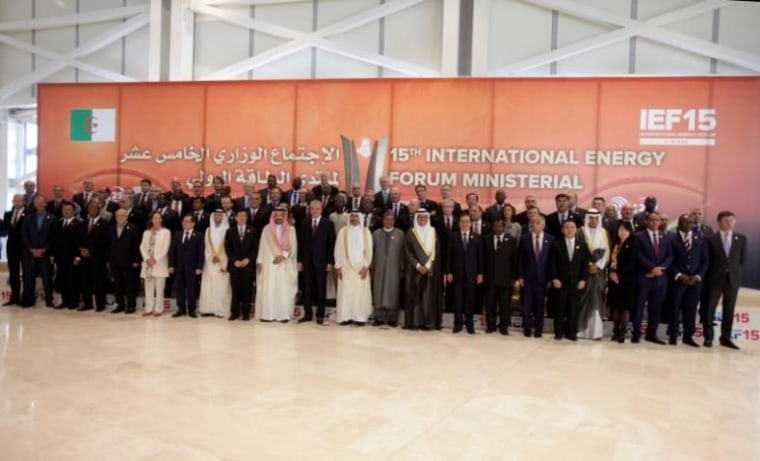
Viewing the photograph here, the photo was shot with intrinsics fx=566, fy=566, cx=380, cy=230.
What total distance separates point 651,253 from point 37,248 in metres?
7.83

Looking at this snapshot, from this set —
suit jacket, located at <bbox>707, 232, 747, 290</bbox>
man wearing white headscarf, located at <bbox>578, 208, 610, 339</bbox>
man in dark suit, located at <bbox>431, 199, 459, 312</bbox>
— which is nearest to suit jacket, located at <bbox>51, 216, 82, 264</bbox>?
man in dark suit, located at <bbox>431, 199, 459, 312</bbox>

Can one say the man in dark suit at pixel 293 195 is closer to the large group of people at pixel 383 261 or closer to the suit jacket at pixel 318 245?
the large group of people at pixel 383 261

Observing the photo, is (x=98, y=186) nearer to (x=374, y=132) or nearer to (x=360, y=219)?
(x=374, y=132)

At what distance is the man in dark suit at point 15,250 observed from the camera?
7906 millimetres

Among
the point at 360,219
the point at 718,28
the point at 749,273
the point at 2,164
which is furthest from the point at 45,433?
the point at 2,164

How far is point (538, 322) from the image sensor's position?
21.7 ft

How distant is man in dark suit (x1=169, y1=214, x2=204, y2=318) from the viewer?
732 centimetres

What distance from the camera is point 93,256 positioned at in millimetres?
7590

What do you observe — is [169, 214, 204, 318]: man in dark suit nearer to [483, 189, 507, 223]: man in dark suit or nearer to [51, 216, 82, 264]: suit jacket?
[51, 216, 82, 264]: suit jacket

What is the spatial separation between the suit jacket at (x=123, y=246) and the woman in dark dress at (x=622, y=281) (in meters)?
6.00

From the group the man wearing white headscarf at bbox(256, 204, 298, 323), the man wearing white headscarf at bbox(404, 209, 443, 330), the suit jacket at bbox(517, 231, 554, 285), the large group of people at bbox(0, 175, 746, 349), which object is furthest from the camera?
the man wearing white headscarf at bbox(256, 204, 298, 323)

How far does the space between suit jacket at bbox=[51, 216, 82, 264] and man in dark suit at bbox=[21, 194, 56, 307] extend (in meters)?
0.14

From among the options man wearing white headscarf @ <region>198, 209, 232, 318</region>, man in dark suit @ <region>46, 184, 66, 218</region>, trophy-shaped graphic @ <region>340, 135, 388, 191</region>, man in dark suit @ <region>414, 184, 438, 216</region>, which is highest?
trophy-shaped graphic @ <region>340, 135, 388, 191</region>

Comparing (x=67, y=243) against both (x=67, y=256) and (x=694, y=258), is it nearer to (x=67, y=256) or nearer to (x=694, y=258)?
(x=67, y=256)
